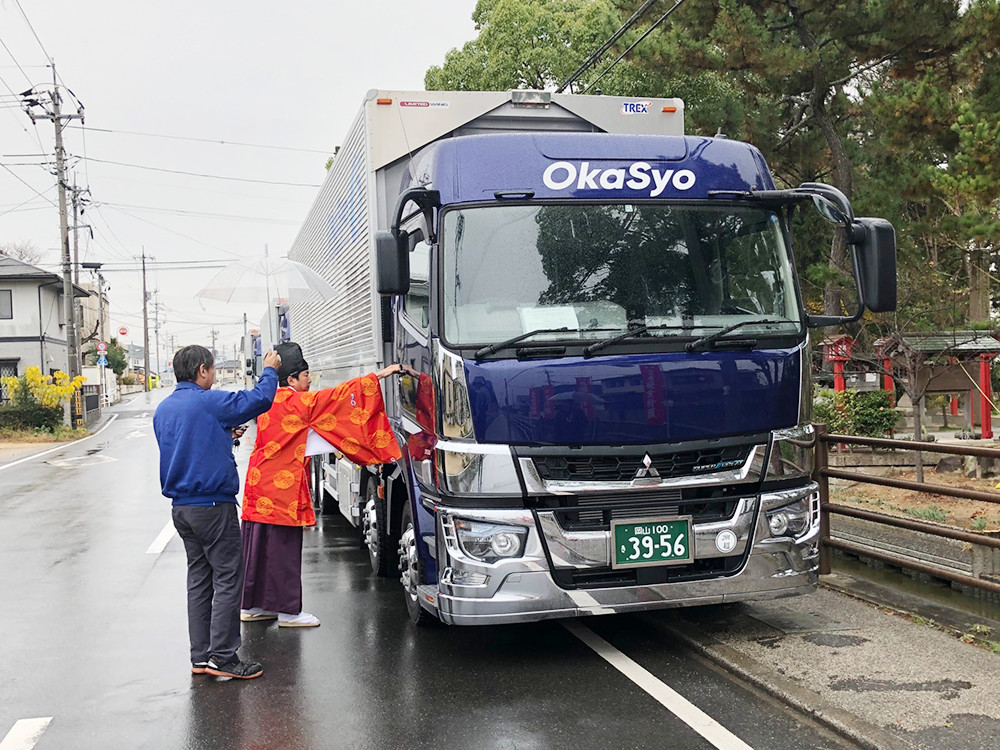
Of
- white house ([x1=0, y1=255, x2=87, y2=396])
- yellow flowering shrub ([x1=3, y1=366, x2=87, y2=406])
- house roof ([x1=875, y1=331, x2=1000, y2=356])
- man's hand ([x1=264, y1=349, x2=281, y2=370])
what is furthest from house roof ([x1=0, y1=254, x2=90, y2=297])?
man's hand ([x1=264, y1=349, x2=281, y2=370])

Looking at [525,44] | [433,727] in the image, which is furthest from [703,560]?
[525,44]

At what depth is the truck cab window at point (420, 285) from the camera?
565cm

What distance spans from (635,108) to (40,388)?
32637 millimetres

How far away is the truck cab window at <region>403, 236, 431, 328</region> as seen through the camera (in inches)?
222

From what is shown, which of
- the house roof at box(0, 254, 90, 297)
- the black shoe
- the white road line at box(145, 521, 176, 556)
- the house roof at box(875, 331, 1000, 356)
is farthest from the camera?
the house roof at box(0, 254, 90, 297)

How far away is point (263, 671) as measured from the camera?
5.73 m

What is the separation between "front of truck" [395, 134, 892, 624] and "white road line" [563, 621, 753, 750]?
395 millimetres

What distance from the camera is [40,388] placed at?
35375mm

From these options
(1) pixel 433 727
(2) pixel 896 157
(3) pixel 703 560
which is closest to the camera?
(1) pixel 433 727

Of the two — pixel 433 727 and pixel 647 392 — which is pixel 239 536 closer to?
pixel 433 727

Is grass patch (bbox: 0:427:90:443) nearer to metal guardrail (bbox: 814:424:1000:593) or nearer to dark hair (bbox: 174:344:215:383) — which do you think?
dark hair (bbox: 174:344:215:383)

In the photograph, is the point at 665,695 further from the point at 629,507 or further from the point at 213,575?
the point at 213,575

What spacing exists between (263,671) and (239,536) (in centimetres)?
78

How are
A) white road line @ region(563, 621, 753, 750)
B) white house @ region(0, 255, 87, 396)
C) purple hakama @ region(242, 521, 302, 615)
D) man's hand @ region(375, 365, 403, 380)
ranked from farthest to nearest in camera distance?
white house @ region(0, 255, 87, 396), purple hakama @ region(242, 521, 302, 615), man's hand @ region(375, 365, 403, 380), white road line @ region(563, 621, 753, 750)
